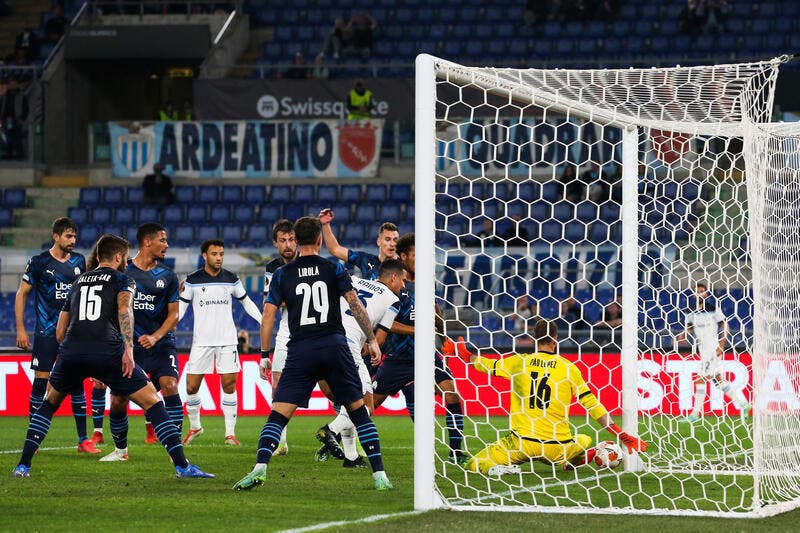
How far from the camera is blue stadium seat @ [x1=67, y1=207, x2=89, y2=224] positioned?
23.5 metres

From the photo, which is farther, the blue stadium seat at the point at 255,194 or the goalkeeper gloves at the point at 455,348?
the blue stadium seat at the point at 255,194

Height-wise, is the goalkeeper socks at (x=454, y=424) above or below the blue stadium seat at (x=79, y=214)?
below

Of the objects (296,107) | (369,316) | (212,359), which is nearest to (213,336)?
(212,359)

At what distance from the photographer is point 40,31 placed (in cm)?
2811

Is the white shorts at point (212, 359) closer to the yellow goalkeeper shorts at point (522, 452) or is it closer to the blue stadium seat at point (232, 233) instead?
the yellow goalkeeper shorts at point (522, 452)

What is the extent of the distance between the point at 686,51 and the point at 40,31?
13.7 m

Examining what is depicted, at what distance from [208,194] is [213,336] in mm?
11358

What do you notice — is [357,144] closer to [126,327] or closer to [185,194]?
[185,194]

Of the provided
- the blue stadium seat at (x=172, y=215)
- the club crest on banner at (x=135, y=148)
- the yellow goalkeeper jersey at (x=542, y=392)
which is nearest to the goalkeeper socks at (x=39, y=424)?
the yellow goalkeeper jersey at (x=542, y=392)

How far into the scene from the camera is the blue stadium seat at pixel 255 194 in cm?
2352

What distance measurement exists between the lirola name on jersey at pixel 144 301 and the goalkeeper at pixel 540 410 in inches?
130

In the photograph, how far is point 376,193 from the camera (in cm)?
2300

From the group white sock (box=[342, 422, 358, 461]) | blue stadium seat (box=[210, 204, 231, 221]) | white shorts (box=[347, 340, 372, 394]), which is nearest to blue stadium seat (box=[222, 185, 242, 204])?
blue stadium seat (box=[210, 204, 231, 221])

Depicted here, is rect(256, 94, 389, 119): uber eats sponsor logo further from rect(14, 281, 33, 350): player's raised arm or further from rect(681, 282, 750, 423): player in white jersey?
rect(14, 281, 33, 350): player's raised arm
